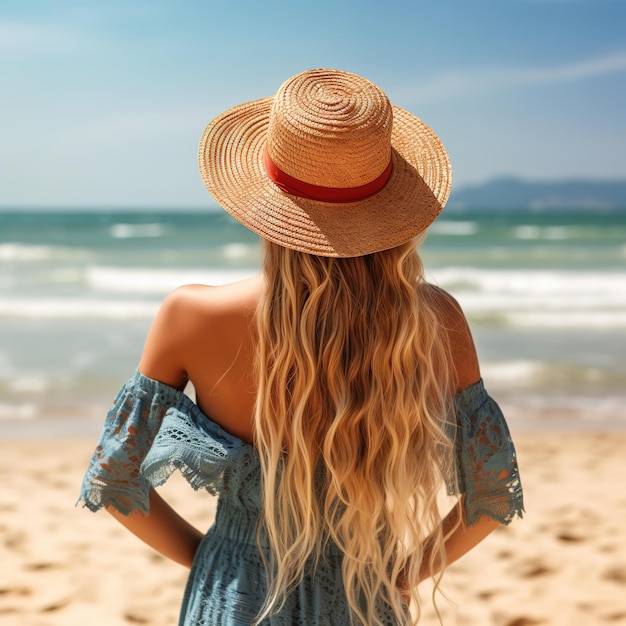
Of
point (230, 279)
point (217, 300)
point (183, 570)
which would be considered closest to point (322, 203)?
point (217, 300)

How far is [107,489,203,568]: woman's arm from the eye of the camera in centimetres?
148

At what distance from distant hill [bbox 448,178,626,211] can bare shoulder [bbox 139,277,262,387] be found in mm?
58131

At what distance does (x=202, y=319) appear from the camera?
1234mm

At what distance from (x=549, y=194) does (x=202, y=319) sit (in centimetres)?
6275

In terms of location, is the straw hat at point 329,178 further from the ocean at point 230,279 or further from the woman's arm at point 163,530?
the woman's arm at point 163,530

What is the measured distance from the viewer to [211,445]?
1252 millimetres

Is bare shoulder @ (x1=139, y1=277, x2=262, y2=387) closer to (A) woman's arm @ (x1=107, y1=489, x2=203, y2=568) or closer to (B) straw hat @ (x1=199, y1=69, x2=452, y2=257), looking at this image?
(B) straw hat @ (x1=199, y1=69, x2=452, y2=257)

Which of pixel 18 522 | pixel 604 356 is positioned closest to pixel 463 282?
pixel 604 356

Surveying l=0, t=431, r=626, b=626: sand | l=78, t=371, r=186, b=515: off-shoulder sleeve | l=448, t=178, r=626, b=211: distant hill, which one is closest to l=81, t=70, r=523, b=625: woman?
l=78, t=371, r=186, b=515: off-shoulder sleeve

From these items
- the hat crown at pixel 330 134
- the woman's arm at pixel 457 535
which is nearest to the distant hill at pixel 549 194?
the woman's arm at pixel 457 535

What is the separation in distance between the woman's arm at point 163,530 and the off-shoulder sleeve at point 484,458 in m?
0.55

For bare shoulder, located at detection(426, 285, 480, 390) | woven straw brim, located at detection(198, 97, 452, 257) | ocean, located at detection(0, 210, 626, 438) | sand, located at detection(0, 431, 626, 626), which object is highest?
woven straw brim, located at detection(198, 97, 452, 257)

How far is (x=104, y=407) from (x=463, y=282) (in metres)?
8.61

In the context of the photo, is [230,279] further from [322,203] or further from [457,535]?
[322,203]
